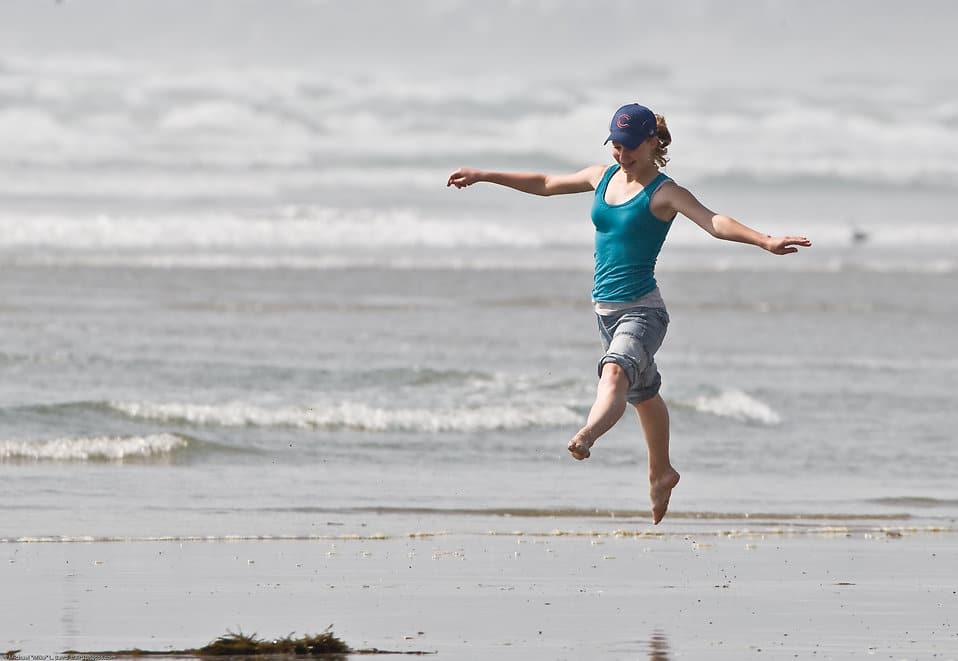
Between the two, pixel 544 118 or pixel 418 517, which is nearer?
pixel 418 517

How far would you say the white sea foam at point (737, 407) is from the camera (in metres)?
15.2

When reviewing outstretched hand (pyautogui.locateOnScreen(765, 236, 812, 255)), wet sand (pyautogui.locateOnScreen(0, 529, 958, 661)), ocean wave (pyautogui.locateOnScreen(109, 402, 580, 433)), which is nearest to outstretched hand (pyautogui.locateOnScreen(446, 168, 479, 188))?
outstretched hand (pyautogui.locateOnScreen(765, 236, 812, 255))

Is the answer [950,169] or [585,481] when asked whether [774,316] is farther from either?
[950,169]

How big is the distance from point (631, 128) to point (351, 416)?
24.9ft

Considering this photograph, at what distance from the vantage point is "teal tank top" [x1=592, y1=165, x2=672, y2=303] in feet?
24.3

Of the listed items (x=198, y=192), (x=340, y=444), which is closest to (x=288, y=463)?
(x=340, y=444)

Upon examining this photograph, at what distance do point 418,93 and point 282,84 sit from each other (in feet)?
21.9

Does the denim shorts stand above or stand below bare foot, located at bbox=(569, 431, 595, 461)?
above

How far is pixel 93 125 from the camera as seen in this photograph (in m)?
69.2

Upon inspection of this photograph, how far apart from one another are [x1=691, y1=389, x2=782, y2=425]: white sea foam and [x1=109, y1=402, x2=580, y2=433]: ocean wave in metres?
Answer: 1.47

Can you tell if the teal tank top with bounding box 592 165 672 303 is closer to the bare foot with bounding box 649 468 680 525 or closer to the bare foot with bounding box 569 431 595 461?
the bare foot with bounding box 569 431 595 461

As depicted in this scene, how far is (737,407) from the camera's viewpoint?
613 inches

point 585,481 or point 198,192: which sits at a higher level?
point 198,192

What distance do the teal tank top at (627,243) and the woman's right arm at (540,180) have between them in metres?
0.10
